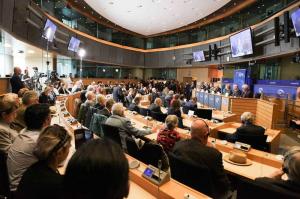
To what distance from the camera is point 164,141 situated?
3.06 m

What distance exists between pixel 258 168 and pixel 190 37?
55.6ft

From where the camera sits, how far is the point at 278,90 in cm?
919

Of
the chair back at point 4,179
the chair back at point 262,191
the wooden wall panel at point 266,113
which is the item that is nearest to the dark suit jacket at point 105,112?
the chair back at point 4,179

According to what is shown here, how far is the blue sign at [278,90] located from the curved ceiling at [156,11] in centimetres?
484

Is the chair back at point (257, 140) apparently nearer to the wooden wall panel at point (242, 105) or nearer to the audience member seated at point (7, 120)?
the audience member seated at point (7, 120)

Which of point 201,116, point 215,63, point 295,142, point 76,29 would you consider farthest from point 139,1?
point 295,142

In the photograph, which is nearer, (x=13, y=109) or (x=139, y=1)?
(x=13, y=109)

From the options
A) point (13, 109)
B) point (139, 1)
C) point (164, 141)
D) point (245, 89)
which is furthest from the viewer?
point (139, 1)

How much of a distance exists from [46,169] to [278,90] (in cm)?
984

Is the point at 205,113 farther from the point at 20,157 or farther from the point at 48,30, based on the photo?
the point at 48,30

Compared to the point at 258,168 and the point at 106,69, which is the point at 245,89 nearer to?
the point at 258,168

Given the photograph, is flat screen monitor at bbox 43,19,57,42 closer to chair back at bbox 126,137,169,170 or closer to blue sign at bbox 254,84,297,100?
chair back at bbox 126,137,169,170

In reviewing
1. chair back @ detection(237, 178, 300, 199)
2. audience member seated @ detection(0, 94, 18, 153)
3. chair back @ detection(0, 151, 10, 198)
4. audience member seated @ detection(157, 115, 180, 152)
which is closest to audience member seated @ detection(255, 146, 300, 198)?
chair back @ detection(237, 178, 300, 199)

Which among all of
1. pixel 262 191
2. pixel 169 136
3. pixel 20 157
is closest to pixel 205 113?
pixel 169 136
